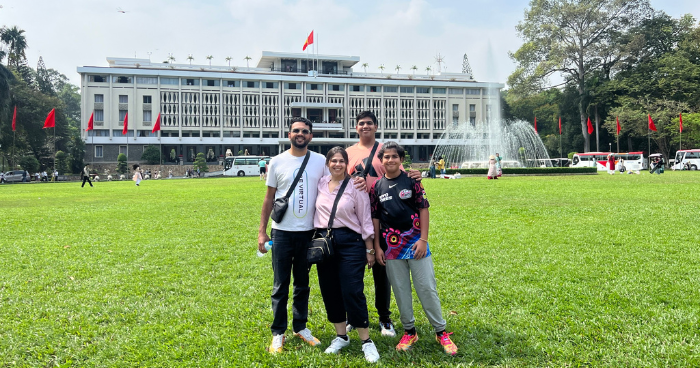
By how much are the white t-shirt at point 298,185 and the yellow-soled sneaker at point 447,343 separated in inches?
50.0

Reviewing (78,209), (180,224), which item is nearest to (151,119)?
(78,209)

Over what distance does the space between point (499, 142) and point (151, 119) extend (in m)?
45.7

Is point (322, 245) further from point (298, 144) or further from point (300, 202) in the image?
point (298, 144)

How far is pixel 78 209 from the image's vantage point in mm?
13258

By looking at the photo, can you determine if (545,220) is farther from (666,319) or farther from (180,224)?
(180,224)

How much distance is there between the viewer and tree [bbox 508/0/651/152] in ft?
148

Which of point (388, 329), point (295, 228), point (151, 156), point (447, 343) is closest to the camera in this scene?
point (447, 343)

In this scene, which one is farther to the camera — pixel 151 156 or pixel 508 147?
pixel 151 156

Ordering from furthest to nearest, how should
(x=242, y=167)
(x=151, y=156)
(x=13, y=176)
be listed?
(x=151, y=156) → (x=242, y=167) → (x=13, y=176)

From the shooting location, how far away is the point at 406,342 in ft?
11.3

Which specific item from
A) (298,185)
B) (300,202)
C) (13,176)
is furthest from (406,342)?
(13,176)

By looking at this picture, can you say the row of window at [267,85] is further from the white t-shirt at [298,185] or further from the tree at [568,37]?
the white t-shirt at [298,185]

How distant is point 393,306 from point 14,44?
→ 63007mm

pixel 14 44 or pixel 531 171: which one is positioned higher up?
pixel 14 44
